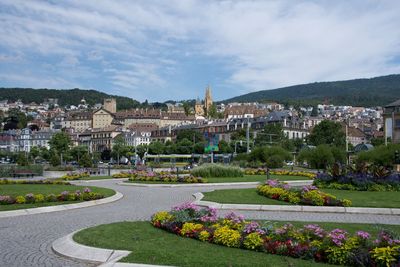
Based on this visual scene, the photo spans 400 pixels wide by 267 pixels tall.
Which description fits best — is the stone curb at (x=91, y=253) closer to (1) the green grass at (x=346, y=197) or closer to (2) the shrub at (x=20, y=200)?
(2) the shrub at (x=20, y=200)

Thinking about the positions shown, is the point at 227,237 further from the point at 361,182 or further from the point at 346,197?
the point at 361,182

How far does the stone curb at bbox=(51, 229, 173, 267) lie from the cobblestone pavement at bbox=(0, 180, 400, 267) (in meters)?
0.15

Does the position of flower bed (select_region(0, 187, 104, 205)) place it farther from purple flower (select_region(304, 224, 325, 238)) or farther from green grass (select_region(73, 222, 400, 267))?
purple flower (select_region(304, 224, 325, 238))

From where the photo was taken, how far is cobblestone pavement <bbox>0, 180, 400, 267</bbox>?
9883 millimetres

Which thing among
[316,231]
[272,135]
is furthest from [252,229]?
[272,135]

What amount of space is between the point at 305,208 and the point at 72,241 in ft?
31.2

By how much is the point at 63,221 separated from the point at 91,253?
5.59 metres

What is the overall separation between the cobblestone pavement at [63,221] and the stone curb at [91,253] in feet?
0.49

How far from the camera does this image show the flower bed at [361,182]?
23.9 meters

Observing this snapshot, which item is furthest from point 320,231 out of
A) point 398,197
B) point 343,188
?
point 343,188

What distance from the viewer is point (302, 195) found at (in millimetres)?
18797

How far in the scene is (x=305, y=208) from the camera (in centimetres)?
1742

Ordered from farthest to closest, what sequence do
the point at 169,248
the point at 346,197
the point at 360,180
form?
the point at 360,180, the point at 346,197, the point at 169,248

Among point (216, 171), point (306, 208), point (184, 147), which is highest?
point (184, 147)
